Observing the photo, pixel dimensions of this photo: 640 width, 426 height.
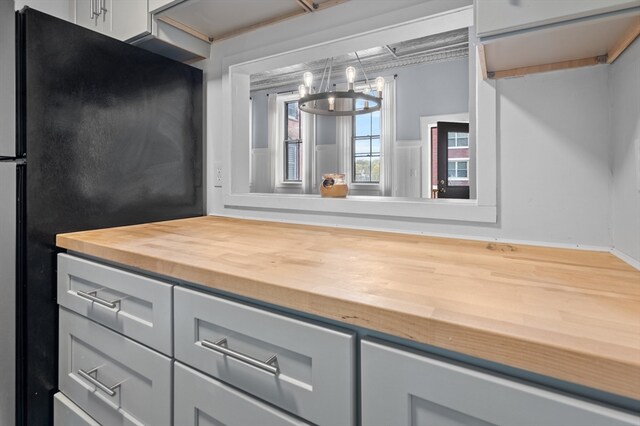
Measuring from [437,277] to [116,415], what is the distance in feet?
3.31

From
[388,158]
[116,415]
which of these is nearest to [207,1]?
[116,415]

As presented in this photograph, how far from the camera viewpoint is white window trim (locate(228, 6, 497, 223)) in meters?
1.11

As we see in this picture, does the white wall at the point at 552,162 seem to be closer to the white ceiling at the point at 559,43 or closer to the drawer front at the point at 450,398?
the white ceiling at the point at 559,43

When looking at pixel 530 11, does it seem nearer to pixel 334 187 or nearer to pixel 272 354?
pixel 272 354

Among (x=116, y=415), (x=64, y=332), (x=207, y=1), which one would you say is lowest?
(x=116, y=415)

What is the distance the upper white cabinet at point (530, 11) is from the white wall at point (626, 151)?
0.74 ft

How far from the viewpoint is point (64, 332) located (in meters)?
1.17

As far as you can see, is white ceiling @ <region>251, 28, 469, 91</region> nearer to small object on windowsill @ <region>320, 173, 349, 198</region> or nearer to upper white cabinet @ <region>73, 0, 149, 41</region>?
upper white cabinet @ <region>73, 0, 149, 41</region>

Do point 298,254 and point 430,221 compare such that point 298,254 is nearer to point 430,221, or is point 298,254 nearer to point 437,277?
point 437,277

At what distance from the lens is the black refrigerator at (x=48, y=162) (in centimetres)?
113

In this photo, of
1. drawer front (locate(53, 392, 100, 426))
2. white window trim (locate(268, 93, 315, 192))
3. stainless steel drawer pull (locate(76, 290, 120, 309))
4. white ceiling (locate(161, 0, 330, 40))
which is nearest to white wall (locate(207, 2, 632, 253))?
white ceiling (locate(161, 0, 330, 40))

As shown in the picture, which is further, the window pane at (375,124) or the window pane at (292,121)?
the window pane at (292,121)

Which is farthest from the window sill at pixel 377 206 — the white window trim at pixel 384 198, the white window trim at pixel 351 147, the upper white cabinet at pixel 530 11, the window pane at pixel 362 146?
the window pane at pixel 362 146

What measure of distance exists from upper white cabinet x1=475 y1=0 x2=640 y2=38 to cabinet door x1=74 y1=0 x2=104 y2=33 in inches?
70.7
